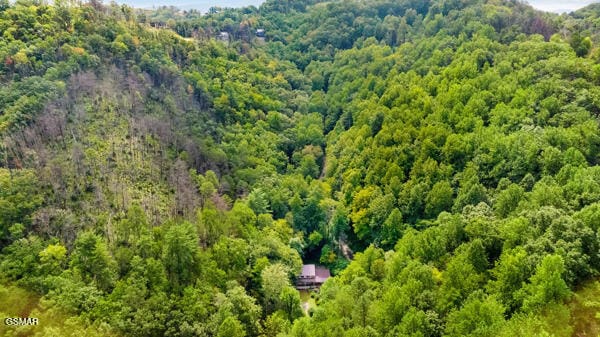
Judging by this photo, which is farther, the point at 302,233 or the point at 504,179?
the point at 302,233

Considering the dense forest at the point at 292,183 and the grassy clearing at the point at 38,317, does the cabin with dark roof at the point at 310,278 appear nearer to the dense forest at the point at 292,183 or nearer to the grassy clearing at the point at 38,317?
the dense forest at the point at 292,183

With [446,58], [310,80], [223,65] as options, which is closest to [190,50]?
[223,65]

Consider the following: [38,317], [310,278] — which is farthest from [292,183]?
[38,317]

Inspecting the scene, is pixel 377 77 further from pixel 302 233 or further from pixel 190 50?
pixel 302 233

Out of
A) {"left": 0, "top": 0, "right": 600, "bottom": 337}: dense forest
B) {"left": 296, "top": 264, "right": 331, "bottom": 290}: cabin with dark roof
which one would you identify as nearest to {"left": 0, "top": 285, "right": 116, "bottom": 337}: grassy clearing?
{"left": 0, "top": 0, "right": 600, "bottom": 337}: dense forest

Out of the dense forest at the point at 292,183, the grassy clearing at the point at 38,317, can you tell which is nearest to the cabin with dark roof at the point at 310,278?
the dense forest at the point at 292,183

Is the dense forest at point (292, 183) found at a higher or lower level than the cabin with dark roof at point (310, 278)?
higher

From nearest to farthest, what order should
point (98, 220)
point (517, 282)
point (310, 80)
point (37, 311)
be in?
1. point (517, 282)
2. point (37, 311)
3. point (98, 220)
4. point (310, 80)
